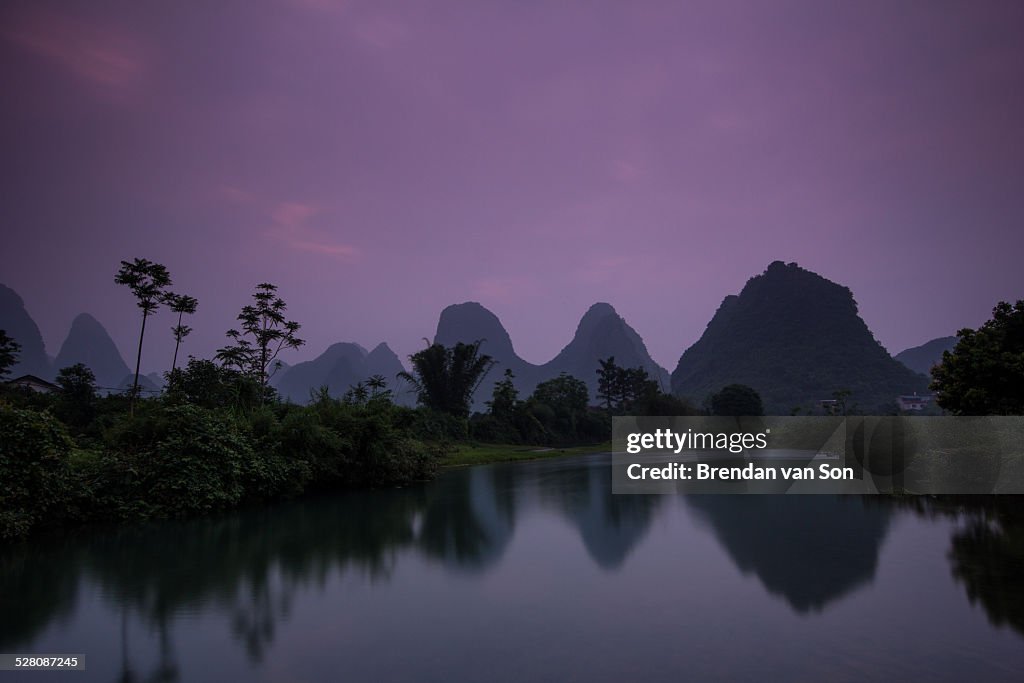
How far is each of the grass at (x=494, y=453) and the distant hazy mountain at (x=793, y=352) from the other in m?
85.5

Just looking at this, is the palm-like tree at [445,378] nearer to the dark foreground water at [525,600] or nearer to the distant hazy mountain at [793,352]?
the dark foreground water at [525,600]

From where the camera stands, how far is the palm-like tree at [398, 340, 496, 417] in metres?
58.2

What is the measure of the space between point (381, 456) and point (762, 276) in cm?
18750

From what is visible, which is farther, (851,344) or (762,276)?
(762,276)

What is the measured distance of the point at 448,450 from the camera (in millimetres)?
41219

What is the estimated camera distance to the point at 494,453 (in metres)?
47.6

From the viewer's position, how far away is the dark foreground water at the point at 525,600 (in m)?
7.17

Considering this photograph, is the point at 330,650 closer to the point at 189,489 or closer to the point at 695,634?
the point at 695,634

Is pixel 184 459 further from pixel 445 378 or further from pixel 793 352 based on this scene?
pixel 793 352

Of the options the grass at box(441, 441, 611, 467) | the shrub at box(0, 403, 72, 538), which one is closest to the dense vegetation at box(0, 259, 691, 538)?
the shrub at box(0, 403, 72, 538)

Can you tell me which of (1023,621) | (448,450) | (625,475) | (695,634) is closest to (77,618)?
(695,634)

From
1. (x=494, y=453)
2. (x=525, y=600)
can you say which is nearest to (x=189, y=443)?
(x=525, y=600)

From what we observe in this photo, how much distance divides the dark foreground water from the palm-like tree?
133 ft

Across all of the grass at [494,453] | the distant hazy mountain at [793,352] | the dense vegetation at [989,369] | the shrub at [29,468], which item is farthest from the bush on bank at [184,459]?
the distant hazy mountain at [793,352]
